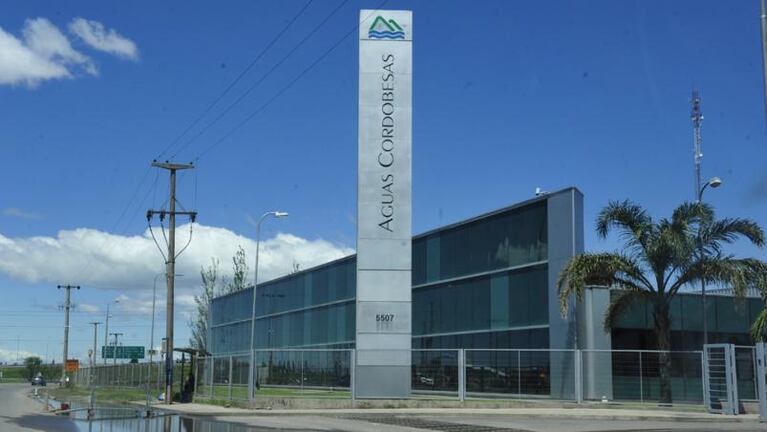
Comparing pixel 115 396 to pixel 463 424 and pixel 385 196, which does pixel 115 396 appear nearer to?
pixel 385 196

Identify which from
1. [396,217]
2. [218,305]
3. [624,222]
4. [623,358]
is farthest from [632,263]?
[218,305]

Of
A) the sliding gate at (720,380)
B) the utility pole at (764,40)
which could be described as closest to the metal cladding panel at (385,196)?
the sliding gate at (720,380)

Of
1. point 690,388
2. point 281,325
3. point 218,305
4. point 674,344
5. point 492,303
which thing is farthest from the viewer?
point 218,305

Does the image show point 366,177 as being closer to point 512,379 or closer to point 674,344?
point 512,379

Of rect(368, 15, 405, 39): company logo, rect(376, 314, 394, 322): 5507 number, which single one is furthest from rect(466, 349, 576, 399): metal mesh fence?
rect(368, 15, 405, 39): company logo

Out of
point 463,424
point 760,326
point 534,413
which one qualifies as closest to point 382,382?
point 534,413

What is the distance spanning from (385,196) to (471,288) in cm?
1083

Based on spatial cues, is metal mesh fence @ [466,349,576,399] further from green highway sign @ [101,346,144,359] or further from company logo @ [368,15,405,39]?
green highway sign @ [101,346,144,359]

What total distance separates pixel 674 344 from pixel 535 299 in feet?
19.5

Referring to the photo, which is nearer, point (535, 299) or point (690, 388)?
point (690, 388)

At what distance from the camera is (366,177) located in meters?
31.4

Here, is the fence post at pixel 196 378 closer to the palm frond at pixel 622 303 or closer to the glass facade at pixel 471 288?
the glass facade at pixel 471 288

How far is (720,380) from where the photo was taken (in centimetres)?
2961

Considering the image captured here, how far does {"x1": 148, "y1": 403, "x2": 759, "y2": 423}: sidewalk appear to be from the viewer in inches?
1040
